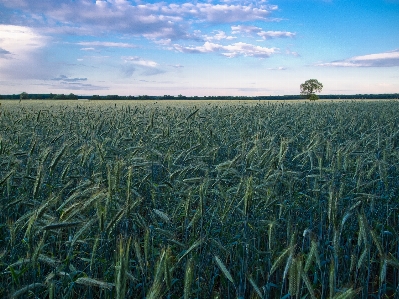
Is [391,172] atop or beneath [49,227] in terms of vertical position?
beneath

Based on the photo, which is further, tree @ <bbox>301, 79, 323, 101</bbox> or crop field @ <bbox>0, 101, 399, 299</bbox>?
tree @ <bbox>301, 79, 323, 101</bbox>

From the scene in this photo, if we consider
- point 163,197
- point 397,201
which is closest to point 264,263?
point 163,197

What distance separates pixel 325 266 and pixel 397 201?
2.25 metres

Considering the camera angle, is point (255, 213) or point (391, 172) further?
point (391, 172)

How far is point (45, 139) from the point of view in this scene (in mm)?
6461

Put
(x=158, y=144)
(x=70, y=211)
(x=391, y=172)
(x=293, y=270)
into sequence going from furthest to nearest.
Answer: (x=158, y=144), (x=391, y=172), (x=70, y=211), (x=293, y=270)

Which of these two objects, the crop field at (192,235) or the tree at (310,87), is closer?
the crop field at (192,235)

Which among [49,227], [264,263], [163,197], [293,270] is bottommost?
[264,263]

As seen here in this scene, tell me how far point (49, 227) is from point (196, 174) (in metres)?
2.77

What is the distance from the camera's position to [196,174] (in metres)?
4.60

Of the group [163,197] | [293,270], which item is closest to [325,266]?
[293,270]

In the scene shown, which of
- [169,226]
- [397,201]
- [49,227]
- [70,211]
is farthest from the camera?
[397,201]

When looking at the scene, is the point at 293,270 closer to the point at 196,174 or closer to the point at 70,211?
the point at 70,211

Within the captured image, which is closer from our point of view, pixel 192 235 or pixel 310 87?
pixel 192 235
